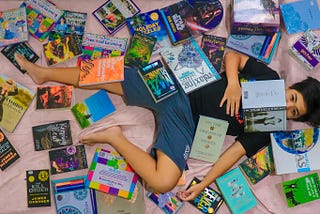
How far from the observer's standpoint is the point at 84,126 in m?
1.69

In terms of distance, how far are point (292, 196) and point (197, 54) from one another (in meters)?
0.73

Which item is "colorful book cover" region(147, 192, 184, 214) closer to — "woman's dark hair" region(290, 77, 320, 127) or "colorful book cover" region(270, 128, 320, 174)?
"colorful book cover" region(270, 128, 320, 174)

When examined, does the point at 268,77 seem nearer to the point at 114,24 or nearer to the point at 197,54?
the point at 197,54

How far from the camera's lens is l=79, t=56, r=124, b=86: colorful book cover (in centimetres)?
164

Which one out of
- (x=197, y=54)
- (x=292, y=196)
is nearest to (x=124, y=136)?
(x=197, y=54)

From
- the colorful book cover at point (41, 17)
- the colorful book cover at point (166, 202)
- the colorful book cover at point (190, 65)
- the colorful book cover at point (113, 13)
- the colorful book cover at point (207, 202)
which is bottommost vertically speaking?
the colorful book cover at point (207, 202)

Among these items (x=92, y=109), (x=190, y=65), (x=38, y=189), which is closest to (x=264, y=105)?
(x=190, y=65)

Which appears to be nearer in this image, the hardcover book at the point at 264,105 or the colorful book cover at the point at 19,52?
the hardcover book at the point at 264,105

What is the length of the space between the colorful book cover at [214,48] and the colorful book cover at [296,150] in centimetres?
39

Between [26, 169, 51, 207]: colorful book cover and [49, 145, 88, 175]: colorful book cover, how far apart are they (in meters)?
0.05

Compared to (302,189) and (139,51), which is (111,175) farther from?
(302,189)

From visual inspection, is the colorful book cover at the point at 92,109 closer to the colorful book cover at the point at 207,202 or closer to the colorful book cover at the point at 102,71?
the colorful book cover at the point at 102,71

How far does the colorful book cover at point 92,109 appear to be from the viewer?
66.6 inches

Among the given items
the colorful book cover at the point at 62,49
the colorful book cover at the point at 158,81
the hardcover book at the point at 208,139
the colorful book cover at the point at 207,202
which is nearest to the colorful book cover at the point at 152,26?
the colorful book cover at the point at 158,81
